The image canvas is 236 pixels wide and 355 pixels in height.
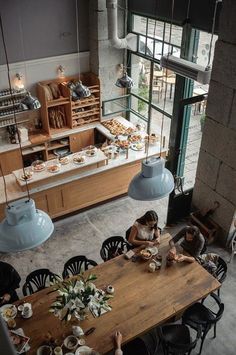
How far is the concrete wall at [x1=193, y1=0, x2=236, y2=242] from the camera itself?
217 inches

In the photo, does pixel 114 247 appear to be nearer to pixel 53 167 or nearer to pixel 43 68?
pixel 53 167

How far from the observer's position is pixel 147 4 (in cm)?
801

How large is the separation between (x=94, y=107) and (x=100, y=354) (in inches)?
259

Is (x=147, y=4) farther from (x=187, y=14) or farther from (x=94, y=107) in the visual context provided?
(x=94, y=107)

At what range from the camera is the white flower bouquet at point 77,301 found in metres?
4.33

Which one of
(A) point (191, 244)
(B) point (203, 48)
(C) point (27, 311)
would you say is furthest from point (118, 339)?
(B) point (203, 48)

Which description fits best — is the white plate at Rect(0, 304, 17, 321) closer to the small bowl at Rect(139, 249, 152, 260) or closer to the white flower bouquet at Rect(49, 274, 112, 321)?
the white flower bouquet at Rect(49, 274, 112, 321)

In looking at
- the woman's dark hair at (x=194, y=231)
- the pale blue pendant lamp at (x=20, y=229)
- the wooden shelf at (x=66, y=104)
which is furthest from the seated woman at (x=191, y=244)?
the wooden shelf at (x=66, y=104)

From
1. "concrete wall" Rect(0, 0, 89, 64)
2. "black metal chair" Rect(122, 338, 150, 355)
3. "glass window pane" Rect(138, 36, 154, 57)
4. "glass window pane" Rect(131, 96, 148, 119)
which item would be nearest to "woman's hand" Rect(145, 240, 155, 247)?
"black metal chair" Rect(122, 338, 150, 355)

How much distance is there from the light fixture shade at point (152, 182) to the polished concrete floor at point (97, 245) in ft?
8.59

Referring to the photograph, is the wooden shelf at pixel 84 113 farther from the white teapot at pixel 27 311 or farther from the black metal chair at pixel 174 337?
the black metal chair at pixel 174 337

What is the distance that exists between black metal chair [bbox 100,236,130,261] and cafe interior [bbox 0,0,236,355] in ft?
0.07

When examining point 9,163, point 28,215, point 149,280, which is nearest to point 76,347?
point 149,280

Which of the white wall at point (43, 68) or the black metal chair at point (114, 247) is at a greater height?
the white wall at point (43, 68)
